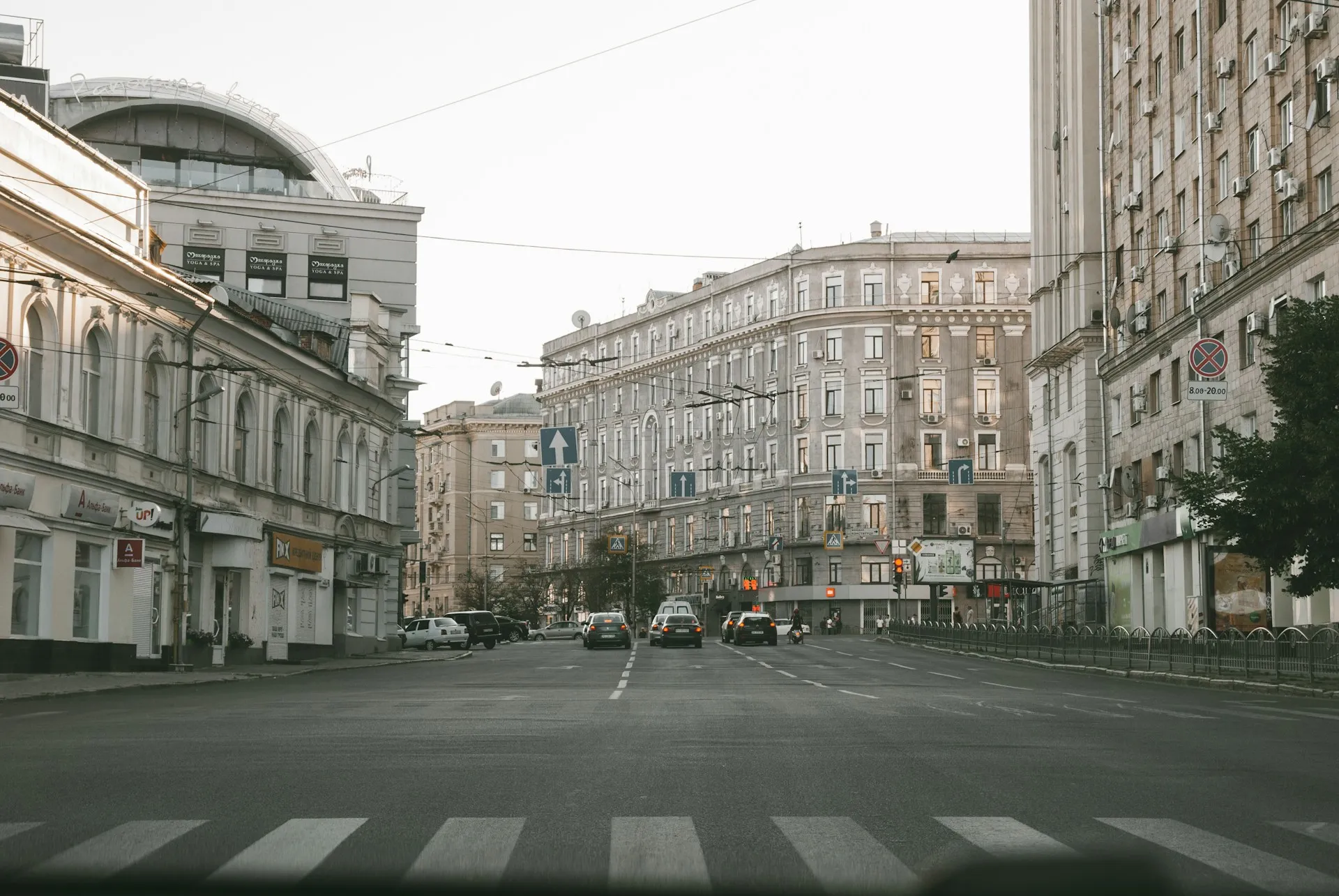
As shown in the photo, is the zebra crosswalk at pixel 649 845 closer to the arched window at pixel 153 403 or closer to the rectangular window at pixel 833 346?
the arched window at pixel 153 403

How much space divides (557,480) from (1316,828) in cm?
3596

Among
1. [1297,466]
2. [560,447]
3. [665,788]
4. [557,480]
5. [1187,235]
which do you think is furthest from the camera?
[1187,235]

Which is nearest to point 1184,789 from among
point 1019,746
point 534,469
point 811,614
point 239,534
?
point 1019,746

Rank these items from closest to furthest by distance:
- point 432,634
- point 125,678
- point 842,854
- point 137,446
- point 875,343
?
1. point 842,854
2. point 125,678
3. point 137,446
4. point 432,634
5. point 875,343

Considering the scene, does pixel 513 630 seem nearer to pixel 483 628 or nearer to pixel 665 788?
pixel 483 628

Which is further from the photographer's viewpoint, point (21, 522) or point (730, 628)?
point (730, 628)

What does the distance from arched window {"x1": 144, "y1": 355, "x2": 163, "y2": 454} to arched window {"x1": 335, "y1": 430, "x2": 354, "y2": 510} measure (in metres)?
14.9

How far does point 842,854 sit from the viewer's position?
8109 mm

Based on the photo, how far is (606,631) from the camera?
6116 centimetres

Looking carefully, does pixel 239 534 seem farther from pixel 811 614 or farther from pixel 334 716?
pixel 811 614

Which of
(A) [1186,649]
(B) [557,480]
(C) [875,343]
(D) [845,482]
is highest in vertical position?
(C) [875,343]

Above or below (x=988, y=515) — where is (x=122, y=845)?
below

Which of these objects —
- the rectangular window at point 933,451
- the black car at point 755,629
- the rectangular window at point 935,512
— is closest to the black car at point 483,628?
the black car at point 755,629

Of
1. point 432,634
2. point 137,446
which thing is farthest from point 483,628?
point 137,446
